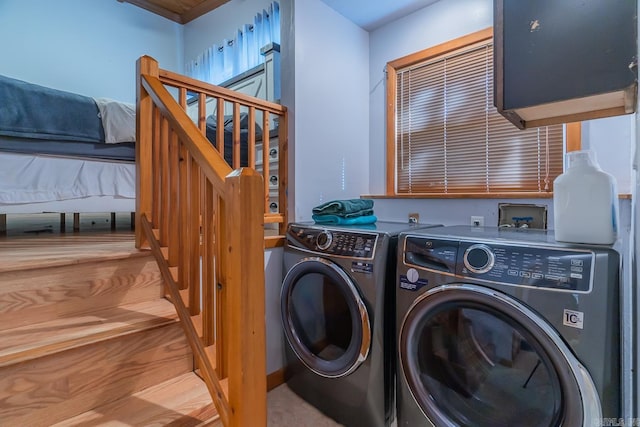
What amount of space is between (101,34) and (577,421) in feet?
16.3

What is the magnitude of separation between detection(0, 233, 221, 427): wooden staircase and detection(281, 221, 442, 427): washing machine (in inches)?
24.6

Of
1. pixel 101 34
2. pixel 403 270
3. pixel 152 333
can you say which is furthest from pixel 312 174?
pixel 101 34

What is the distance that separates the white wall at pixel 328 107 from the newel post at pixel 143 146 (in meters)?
0.81

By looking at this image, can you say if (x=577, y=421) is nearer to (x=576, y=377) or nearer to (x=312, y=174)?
(x=576, y=377)

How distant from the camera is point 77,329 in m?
1.10

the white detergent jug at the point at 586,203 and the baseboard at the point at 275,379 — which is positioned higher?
the white detergent jug at the point at 586,203

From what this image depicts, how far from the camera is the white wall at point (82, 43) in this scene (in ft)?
10.2

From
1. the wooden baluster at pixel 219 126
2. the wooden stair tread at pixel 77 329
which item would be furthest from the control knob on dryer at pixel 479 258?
the wooden baluster at pixel 219 126

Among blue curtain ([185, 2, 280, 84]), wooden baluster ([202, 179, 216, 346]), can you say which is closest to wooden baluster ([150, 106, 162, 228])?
wooden baluster ([202, 179, 216, 346])

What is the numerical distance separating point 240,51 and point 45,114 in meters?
2.02

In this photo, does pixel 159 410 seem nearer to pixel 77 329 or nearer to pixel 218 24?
pixel 77 329

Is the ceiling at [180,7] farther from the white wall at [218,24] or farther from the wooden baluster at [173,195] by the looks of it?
the wooden baluster at [173,195]

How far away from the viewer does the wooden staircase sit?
38.1 inches

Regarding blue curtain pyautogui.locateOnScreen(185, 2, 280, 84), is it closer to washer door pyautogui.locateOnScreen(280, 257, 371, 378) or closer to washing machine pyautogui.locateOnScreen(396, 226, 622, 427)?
washer door pyautogui.locateOnScreen(280, 257, 371, 378)
